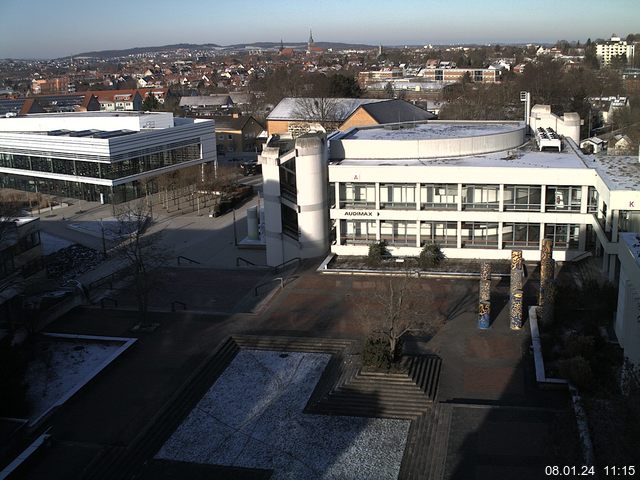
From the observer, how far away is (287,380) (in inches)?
824

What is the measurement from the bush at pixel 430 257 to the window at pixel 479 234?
59.6 inches

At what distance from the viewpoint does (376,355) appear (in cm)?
2061

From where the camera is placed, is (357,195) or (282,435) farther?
(357,195)

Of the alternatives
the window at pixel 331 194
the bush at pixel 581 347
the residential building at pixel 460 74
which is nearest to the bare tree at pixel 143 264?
the window at pixel 331 194

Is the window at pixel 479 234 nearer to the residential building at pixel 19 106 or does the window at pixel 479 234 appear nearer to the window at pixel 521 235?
the window at pixel 521 235

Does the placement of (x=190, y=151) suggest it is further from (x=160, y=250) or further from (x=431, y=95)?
(x=431, y=95)

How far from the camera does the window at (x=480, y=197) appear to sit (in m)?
31.0

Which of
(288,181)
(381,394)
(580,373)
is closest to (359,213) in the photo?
(288,181)

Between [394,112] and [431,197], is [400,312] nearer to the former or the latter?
[431,197]

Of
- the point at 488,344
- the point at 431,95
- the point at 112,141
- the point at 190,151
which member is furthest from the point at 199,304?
the point at 431,95

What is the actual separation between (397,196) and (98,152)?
26155 mm

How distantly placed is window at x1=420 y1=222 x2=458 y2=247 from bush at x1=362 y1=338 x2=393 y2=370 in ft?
38.7

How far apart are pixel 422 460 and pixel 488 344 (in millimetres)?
6755

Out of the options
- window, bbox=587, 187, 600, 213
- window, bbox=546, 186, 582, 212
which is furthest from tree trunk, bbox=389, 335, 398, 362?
window, bbox=587, 187, 600, 213
